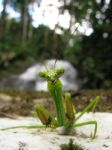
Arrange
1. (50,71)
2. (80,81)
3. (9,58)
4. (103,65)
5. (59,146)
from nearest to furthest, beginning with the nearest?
(59,146)
(50,71)
(103,65)
(80,81)
(9,58)

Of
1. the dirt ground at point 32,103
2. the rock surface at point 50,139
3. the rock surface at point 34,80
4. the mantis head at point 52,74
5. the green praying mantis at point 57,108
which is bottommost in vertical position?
the rock surface at point 50,139

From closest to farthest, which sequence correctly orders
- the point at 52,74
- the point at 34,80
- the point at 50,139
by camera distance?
the point at 50,139, the point at 52,74, the point at 34,80

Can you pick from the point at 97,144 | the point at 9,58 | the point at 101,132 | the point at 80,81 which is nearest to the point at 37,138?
the point at 97,144

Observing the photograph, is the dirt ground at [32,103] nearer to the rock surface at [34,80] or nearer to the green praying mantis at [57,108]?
the green praying mantis at [57,108]

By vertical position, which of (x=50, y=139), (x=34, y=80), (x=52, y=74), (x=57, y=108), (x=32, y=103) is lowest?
(x=50, y=139)

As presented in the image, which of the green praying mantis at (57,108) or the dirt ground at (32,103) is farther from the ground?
the dirt ground at (32,103)

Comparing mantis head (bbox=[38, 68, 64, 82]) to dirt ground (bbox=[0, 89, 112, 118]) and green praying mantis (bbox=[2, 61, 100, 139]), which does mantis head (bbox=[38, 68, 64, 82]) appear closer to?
green praying mantis (bbox=[2, 61, 100, 139])

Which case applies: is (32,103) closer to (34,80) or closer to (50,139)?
(50,139)

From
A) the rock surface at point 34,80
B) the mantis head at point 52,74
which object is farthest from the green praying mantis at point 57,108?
the rock surface at point 34,80

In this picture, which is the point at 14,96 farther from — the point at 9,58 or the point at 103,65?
the point at 9,58

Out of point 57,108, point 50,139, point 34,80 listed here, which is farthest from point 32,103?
point 34,80

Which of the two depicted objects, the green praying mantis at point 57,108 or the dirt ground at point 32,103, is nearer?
the green praying mantis at point 57,108
